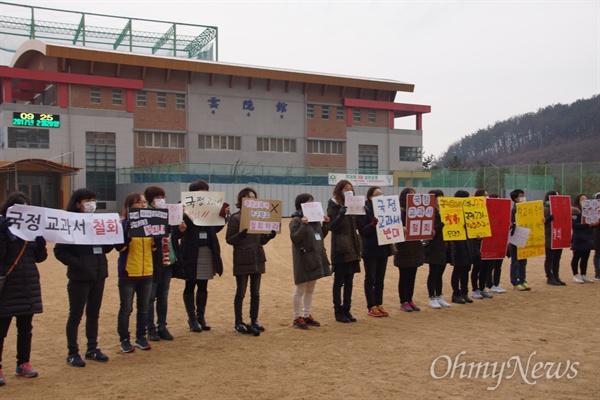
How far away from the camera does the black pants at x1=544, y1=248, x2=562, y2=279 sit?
1344 centimetres

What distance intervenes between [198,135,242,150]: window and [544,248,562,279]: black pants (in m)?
38.7

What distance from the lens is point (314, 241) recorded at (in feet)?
29.1

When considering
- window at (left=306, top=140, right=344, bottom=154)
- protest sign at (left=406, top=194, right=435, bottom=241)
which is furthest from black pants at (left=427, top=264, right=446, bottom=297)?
window at (left=306, top=140, right=344, bottom=154)

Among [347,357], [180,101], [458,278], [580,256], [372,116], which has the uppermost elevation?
[180,101]

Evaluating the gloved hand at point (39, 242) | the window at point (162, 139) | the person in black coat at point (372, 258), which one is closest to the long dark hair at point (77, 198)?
the gloved hand at point (39, 242)

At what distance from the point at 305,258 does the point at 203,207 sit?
164cm

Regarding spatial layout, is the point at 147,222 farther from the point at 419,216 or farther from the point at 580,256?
the point at 580,256

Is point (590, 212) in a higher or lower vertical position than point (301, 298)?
higher

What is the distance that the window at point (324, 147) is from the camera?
53812 millimetres

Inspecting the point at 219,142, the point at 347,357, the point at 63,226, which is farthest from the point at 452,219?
the point at 219,142

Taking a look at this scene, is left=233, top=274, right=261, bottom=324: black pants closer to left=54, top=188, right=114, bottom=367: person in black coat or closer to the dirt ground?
the dirt ground

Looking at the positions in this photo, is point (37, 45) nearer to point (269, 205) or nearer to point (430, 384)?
point (269, 205)

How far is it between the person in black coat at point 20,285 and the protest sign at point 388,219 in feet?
16.5

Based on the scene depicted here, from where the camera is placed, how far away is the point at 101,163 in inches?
1763
